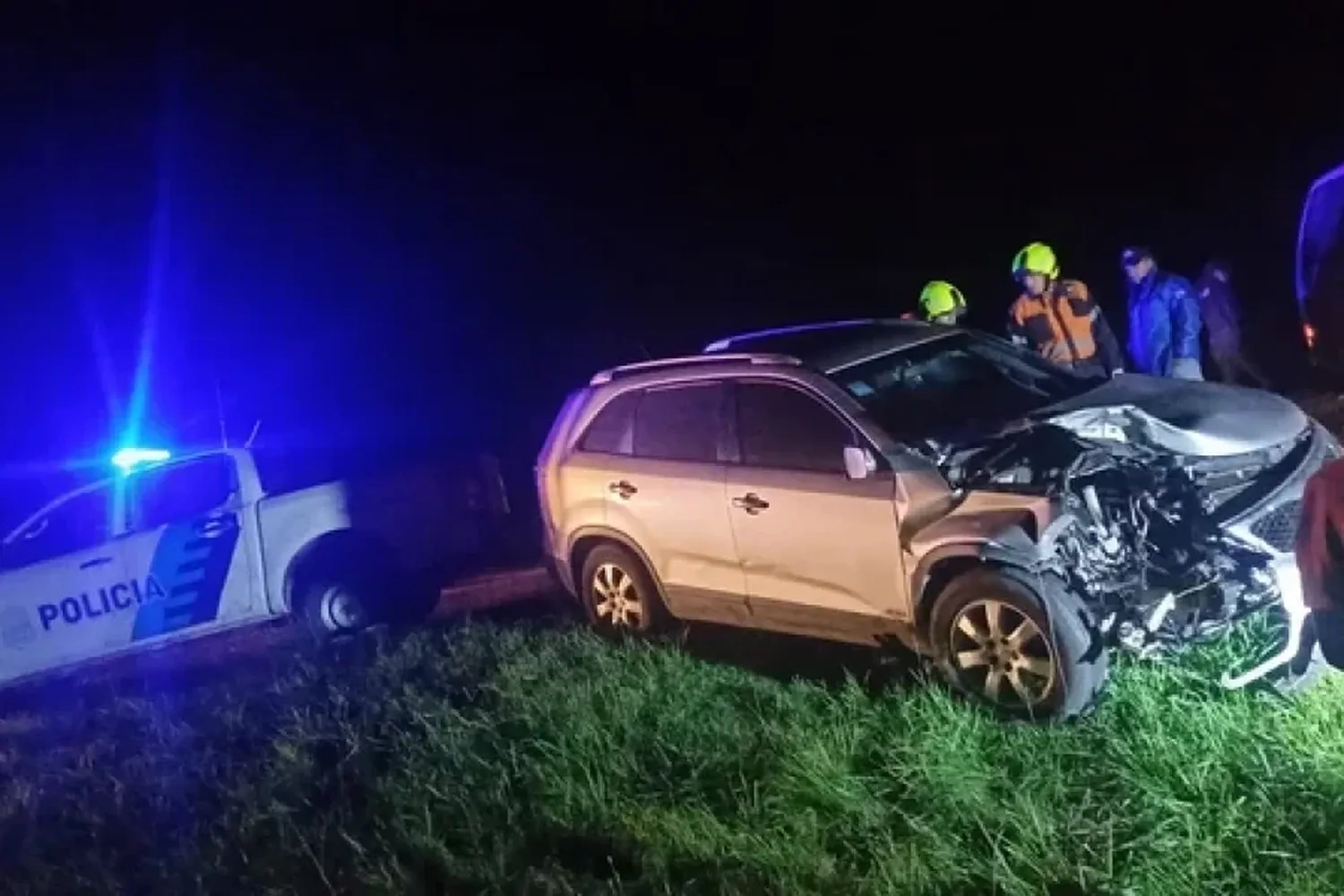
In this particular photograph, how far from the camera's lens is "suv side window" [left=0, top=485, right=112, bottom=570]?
8906 millimetres

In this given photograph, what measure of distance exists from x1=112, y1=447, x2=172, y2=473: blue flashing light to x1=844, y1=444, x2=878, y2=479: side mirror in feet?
15.2

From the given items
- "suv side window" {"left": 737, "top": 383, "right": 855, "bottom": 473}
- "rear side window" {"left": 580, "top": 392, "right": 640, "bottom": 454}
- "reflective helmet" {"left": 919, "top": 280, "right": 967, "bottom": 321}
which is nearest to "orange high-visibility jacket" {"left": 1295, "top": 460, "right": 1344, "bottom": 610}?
"suv side window" {"left": 737, "top": 383, "right": 855, "bottom": 473}

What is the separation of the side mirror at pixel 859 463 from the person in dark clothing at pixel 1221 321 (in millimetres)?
3909

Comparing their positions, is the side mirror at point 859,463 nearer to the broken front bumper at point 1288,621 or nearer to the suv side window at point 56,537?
the broken front bumper at point 1288,621

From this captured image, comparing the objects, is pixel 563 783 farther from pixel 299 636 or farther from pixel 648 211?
pixel 648 211

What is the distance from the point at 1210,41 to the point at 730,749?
99.7 feet

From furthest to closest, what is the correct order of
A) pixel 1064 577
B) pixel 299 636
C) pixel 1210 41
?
pixel 1210 41
pixel 299 636
pixel 1064 577

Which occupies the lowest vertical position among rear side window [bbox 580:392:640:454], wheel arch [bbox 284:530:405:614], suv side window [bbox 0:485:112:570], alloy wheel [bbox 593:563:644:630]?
alloy wheel [bbox 593:563:644:630]

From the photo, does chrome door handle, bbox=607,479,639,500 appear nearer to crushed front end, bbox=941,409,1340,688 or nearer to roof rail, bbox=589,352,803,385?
roof rail, bbox=589,352,803,385

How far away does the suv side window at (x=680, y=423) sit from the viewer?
7.22 meters

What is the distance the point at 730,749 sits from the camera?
19.5 feet

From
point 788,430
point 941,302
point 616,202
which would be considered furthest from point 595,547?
point 616,202

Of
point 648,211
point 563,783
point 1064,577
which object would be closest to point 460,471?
point 563,783

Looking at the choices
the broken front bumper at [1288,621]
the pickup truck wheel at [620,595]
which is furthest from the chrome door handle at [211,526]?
the broken front bumper at [1288,621]
